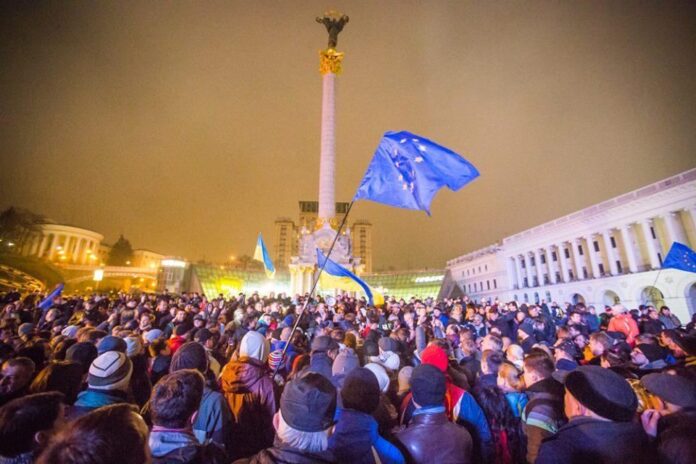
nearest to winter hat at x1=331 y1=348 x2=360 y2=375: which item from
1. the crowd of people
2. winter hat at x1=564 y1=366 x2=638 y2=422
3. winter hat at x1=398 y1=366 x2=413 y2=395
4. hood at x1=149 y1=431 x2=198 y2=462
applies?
the crowd of people

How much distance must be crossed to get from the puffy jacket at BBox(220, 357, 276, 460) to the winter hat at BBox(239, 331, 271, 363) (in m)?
0.09

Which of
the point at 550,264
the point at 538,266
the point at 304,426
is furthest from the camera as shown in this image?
the point at 538,266

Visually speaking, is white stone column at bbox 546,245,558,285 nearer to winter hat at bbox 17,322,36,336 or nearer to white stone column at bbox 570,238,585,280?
white stone column at bbox 570,238,585,280

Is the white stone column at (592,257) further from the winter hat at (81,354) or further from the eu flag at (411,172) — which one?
the winter hat at (81,354)

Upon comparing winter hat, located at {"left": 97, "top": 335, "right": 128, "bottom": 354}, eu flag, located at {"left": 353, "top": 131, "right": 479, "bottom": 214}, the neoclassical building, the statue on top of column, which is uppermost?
the statue on top of column

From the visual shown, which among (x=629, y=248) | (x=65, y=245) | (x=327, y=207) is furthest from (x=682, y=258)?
(x=65, y=245)

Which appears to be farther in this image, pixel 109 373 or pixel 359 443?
pixel 109 373

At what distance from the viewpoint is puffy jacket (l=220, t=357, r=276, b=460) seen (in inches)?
139

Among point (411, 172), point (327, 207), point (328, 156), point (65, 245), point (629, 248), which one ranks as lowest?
point (411, 172)

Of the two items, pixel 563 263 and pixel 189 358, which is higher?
pixel 563 263

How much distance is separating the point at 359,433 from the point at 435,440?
1.99ft

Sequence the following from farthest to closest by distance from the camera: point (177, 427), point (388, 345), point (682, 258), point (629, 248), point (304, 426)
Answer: point (629, 248) → point (682, 258) → point (388, 345) → point (177, 427) → point (304, 426)

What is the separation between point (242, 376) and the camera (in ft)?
12.0

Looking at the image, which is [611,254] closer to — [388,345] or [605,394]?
[388,345]
